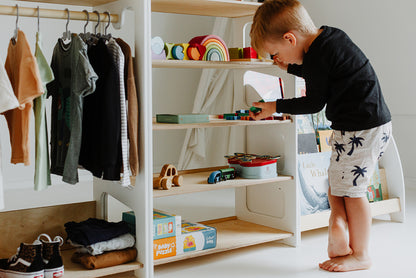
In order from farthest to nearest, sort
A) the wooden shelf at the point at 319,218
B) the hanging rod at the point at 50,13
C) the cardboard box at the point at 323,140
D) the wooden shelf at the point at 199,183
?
the cardboard box at the point at 323,140, the wooden shelf at the point at 319,218, the wooden shelf at the point at 199,183, the hanging rod at the point at 50,13

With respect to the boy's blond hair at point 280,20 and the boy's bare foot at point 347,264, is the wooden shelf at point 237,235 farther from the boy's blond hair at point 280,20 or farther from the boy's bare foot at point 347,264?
the boy's blond hair at point 280,20

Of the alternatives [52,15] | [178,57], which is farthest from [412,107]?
[52,15]

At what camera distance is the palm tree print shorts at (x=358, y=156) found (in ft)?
6.82

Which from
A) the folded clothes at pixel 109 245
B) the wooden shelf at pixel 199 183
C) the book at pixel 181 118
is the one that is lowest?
the folded clothes at pixel 109 245

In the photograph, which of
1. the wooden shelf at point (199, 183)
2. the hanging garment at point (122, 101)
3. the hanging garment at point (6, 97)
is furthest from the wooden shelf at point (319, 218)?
the hanging garment at point (6, 97)

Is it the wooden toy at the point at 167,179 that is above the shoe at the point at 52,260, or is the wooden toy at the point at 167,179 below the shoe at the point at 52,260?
above

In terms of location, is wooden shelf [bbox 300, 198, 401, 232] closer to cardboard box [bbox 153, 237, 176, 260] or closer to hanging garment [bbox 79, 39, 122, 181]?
cardboard box [bbox 153, 237, 176, 260]

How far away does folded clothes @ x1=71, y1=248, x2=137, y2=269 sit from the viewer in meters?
1.93

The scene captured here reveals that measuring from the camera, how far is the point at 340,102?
6.77ft

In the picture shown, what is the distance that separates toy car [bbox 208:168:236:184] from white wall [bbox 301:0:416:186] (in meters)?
2.13

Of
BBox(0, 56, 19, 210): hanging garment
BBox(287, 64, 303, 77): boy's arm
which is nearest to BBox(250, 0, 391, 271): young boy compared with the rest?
BBox(287, 64, 303, 77): boy's arm

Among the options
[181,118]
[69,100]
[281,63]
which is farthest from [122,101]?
[281,63]

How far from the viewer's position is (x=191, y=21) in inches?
182

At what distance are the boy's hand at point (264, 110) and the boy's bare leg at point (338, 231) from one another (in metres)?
0.44
